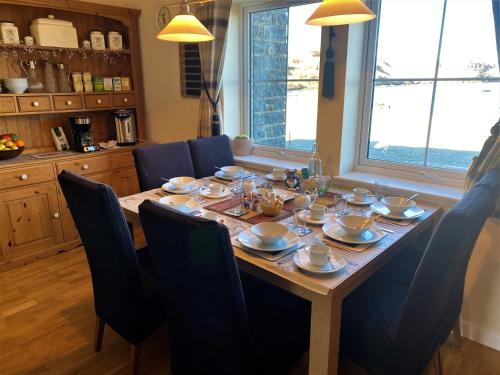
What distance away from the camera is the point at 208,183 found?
7.78 feet

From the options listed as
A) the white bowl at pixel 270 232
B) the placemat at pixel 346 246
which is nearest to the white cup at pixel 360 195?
the placemat at pixel 346 246

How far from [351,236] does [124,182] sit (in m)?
2.38

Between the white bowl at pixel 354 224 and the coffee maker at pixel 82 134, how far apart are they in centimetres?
234

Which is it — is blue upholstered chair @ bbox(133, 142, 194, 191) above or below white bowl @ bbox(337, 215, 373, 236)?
above

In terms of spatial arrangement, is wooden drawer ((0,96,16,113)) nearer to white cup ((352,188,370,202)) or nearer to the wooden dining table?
the wooden dining table

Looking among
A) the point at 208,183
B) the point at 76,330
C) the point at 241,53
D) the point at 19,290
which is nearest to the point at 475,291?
the point at 208,183

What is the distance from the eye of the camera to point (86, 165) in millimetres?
3012

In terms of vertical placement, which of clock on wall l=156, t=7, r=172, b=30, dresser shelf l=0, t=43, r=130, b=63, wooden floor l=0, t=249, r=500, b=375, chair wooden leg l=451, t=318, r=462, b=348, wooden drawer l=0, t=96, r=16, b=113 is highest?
clock on wall l=156, t=7, r=172, b=30

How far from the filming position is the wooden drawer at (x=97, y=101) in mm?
3198

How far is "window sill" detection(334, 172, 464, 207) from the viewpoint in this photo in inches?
77.9

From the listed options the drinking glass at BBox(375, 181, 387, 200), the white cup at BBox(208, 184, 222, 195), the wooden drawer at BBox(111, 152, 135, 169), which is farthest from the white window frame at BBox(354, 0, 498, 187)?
the wooden drawer at BBox(111, 152, 135, 169)

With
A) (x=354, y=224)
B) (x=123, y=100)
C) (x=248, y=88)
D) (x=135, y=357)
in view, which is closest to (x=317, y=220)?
(x=354, y=224)

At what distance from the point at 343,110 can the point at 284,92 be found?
692 millimetres

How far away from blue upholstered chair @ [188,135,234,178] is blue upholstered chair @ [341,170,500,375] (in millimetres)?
1469
